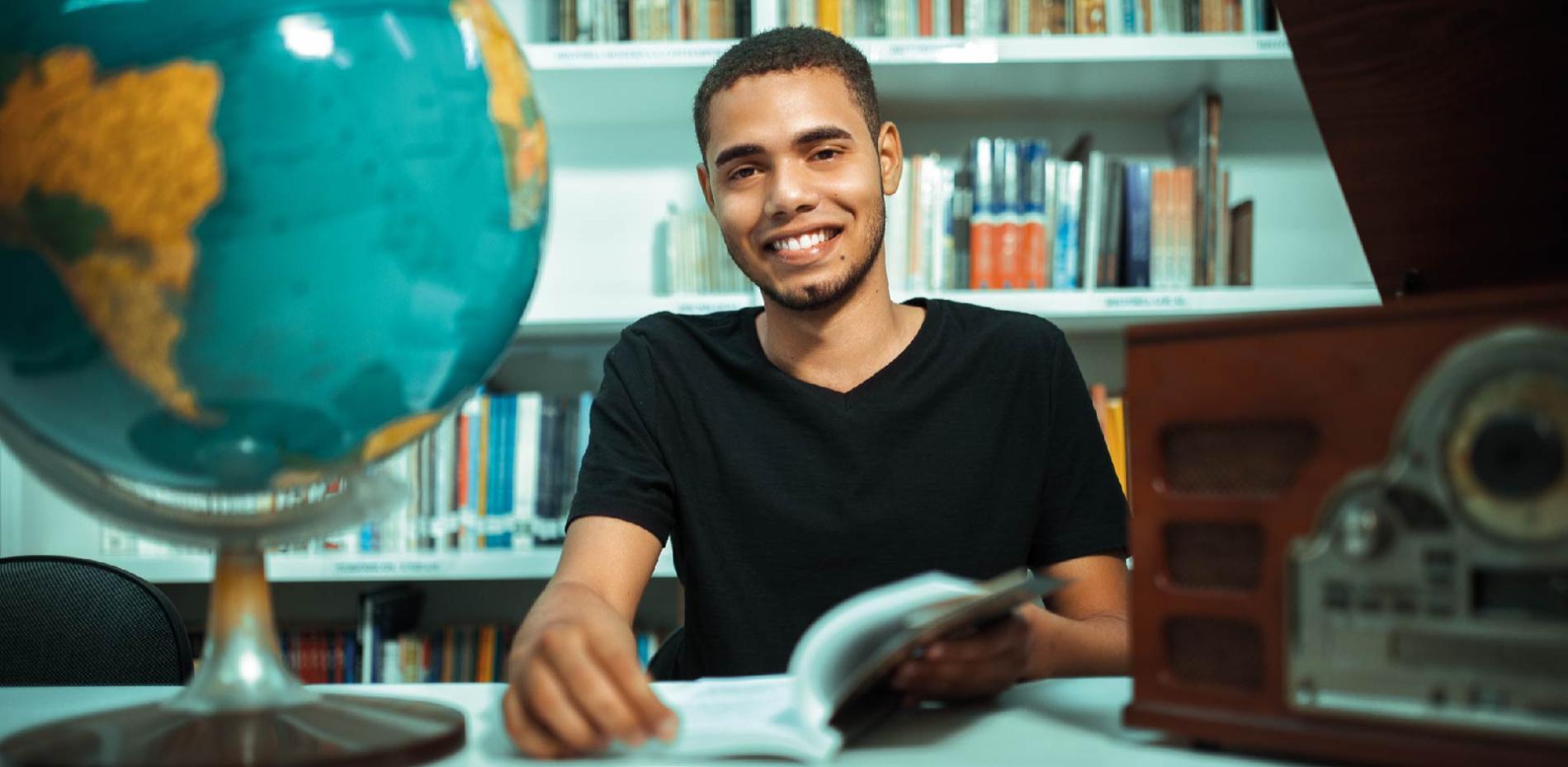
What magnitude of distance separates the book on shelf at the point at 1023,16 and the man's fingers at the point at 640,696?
5.04ft

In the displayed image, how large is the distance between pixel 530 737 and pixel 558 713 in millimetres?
27

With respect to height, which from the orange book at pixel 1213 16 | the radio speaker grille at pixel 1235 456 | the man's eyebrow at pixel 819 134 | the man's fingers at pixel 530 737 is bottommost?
the man's fingers at pixel 530 737

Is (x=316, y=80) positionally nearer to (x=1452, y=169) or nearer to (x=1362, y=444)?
(x=1362, y=444)

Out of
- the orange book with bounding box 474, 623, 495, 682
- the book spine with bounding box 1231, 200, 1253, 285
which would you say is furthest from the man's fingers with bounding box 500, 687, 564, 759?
the book spine with bounding box 1231, 200, 1253, 285

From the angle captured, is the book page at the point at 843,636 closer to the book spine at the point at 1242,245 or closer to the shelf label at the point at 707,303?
the shelf label at the point at 707,303

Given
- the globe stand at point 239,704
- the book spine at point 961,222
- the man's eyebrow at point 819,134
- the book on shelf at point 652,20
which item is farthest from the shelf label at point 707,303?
the globe stand at point 239,704

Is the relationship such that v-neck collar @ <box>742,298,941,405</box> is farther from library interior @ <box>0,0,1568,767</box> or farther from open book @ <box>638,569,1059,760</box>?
open book @ <box>638,569,1059,760</box>

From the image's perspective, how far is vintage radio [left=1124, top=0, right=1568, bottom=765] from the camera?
1.62 ft

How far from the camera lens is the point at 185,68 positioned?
1.84 feet

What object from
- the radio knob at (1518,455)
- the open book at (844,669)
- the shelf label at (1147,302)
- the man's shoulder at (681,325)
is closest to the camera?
the radio knob at (1518,455)

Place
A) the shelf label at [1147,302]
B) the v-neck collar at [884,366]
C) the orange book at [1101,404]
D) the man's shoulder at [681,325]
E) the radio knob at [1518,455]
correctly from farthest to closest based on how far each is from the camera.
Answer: the orange book at [1101,404]
the shelf label at [1147,302]
the man's shoulder at [681,325]
the v-neck collar at [884,366]
the radio knob at [1518,455]

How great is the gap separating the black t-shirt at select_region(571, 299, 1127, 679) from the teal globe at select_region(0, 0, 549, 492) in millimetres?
645

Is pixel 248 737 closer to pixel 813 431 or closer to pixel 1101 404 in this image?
pixel 813 431

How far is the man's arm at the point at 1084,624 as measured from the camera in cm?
83
